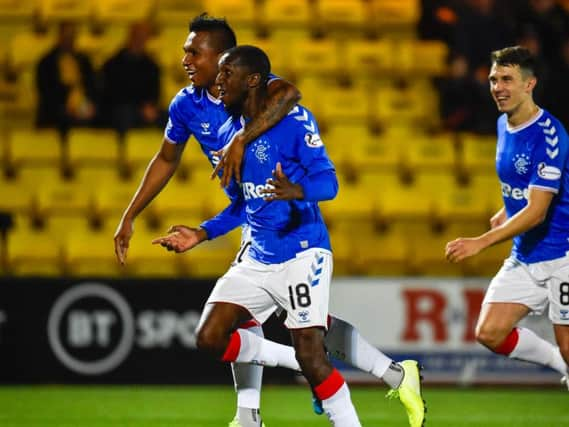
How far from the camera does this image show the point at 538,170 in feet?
22.3

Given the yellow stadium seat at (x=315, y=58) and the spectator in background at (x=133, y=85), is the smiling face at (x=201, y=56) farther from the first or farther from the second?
the yellow stadium seat at (x=315, y=58)

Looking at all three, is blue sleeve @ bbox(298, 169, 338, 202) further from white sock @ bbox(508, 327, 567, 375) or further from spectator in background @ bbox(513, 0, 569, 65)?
spectator in background @ bbox(513, 0, 569, 65)

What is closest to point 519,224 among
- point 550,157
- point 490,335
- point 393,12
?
point 550,157

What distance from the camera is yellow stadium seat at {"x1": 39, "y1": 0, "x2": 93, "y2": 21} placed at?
13.2 m

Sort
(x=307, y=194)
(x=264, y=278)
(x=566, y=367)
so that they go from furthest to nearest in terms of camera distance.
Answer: (x=566, y=367), (x=264, y=278), (x=307, y=194)

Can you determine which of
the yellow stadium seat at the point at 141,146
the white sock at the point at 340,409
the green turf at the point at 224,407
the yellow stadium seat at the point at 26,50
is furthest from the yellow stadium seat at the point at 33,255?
the white sock at the point at 340,409

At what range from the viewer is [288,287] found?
6172 millimetres

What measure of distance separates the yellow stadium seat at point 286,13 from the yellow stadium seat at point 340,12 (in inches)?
8.6

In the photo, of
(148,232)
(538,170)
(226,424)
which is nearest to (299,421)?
(226,424)

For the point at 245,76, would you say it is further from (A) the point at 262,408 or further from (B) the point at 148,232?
(B) the point at 148,232

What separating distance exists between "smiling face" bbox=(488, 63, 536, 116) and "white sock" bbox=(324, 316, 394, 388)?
154 centimetres

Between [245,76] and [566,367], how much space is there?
2694mm

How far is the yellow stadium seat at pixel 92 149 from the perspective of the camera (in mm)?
11906

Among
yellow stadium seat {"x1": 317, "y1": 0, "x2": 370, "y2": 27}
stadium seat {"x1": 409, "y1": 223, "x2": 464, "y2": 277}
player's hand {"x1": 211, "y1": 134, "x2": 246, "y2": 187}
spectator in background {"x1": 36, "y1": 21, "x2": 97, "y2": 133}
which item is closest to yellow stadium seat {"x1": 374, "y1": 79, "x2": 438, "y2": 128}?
yellow stadium seat {"x1": 317, "y1": 0, "x2": 370, "y2": 27}
